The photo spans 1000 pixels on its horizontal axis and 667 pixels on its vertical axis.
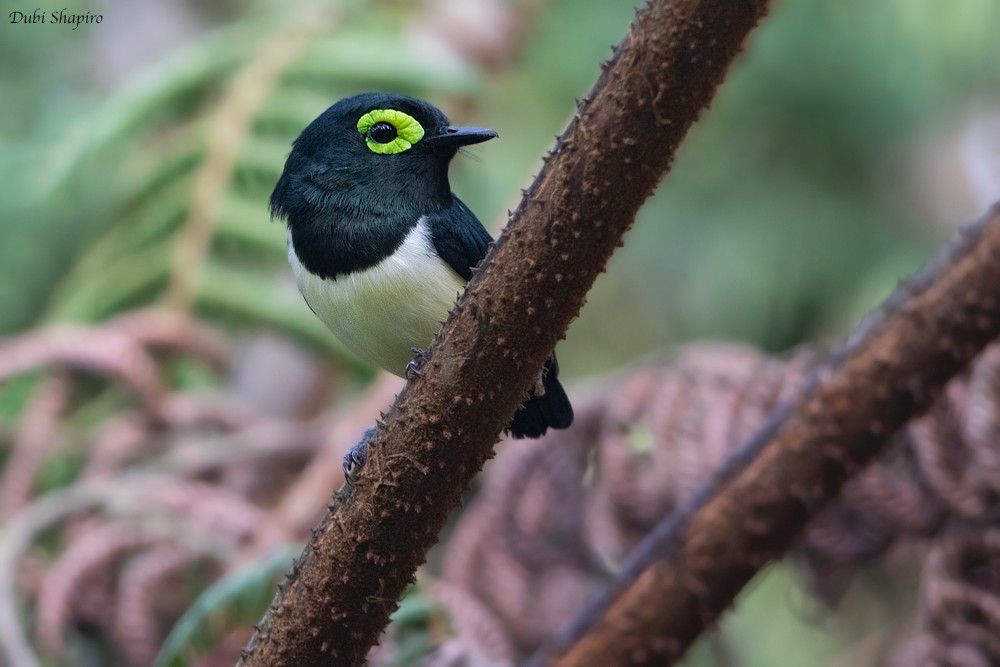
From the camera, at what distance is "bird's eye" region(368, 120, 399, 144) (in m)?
2.79

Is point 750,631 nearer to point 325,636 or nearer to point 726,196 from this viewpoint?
point 726,196

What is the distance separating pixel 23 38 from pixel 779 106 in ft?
16.3

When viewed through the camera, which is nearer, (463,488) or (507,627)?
(463,488)

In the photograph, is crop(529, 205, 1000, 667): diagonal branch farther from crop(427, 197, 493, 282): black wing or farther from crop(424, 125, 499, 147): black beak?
crop(424, 125, 499, 147): black beak

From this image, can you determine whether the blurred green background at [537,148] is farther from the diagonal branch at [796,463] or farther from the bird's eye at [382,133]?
the diagonal branch at [796,463]

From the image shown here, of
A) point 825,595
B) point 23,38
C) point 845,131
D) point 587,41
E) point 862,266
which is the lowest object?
point 825,595

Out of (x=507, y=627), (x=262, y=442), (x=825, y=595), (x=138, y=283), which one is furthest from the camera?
(x=138, y=283)

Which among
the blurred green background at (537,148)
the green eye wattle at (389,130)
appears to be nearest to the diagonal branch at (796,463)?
the green eye wattle at (389,130)

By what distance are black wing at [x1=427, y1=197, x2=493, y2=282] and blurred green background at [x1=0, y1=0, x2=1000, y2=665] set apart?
98.0 inches

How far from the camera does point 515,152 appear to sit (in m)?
7.68

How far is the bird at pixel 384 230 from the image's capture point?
261 centimetres

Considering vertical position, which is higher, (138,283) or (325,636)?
(138,283)

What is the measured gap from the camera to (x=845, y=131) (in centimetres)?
782

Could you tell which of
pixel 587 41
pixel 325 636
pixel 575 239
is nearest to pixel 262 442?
pixel 325 636
